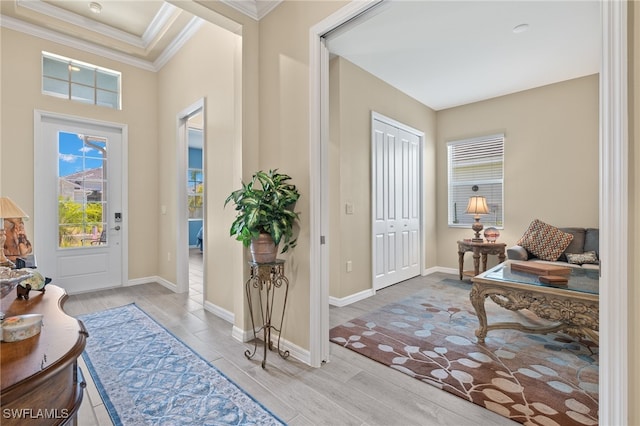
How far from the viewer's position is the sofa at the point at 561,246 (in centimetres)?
356

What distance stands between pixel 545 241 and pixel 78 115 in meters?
6.28

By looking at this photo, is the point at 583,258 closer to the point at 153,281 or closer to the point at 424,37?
the point at 424,37

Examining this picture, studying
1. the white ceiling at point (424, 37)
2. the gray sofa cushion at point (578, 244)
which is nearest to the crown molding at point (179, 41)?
the white ceiling at point (424, 37)

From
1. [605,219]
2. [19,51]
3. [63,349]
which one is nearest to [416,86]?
Result: [605,219]

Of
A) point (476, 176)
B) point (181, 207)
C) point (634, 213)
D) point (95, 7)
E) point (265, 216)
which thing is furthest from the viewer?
point (476, 176)

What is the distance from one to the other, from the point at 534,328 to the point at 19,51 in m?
6.23

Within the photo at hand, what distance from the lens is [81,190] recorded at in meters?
3.90

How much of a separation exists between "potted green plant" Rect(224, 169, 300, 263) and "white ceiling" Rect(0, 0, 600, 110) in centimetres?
122

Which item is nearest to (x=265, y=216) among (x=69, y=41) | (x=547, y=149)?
(x=69, y=41)

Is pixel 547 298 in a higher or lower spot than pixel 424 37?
lower

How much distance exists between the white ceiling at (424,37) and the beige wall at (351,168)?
25cm

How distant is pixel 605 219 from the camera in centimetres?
112

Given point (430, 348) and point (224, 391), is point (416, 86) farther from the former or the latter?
point (224, 391)

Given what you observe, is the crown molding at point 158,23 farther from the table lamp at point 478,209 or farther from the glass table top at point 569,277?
the table lamp at point 478,209
